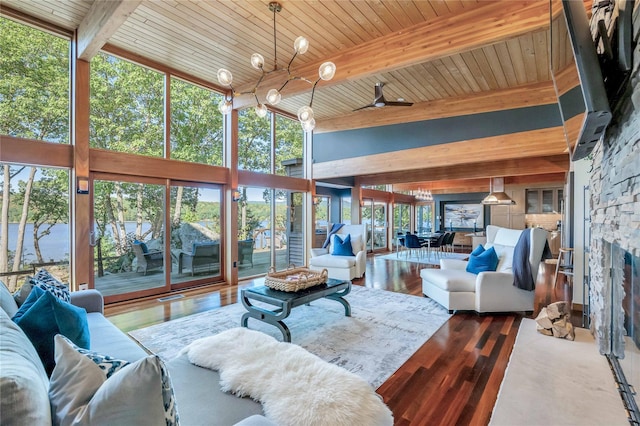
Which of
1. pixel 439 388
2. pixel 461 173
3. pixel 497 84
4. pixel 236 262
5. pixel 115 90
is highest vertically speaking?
pixel 497 84

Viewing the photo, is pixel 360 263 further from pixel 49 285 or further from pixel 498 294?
pixel 49 285

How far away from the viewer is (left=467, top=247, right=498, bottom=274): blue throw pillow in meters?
4.17

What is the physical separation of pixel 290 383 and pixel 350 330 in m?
1.99

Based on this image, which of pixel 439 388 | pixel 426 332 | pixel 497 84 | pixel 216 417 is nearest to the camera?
pixel 216 417

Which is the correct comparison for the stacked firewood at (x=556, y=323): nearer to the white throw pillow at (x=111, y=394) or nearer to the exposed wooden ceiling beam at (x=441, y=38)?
the exposed wooden ceiling beam at (x=441, y=38)

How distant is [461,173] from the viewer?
23.0 feet

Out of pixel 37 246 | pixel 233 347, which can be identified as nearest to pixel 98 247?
pixel 37 246

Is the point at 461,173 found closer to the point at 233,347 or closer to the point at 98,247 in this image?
the point at 233,347

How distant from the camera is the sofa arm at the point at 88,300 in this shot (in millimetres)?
2615

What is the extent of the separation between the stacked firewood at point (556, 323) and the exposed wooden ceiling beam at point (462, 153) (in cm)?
277

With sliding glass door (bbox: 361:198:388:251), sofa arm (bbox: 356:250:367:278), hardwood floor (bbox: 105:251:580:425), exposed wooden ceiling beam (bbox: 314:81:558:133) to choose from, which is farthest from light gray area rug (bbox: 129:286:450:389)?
sliding glass door (bbox: 361:198:388:251)

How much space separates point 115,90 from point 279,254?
437cm

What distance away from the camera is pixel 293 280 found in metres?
3.36

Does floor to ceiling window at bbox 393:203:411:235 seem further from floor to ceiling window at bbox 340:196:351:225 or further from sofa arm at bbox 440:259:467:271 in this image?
sofa arm at bbox 440:259:467:271
